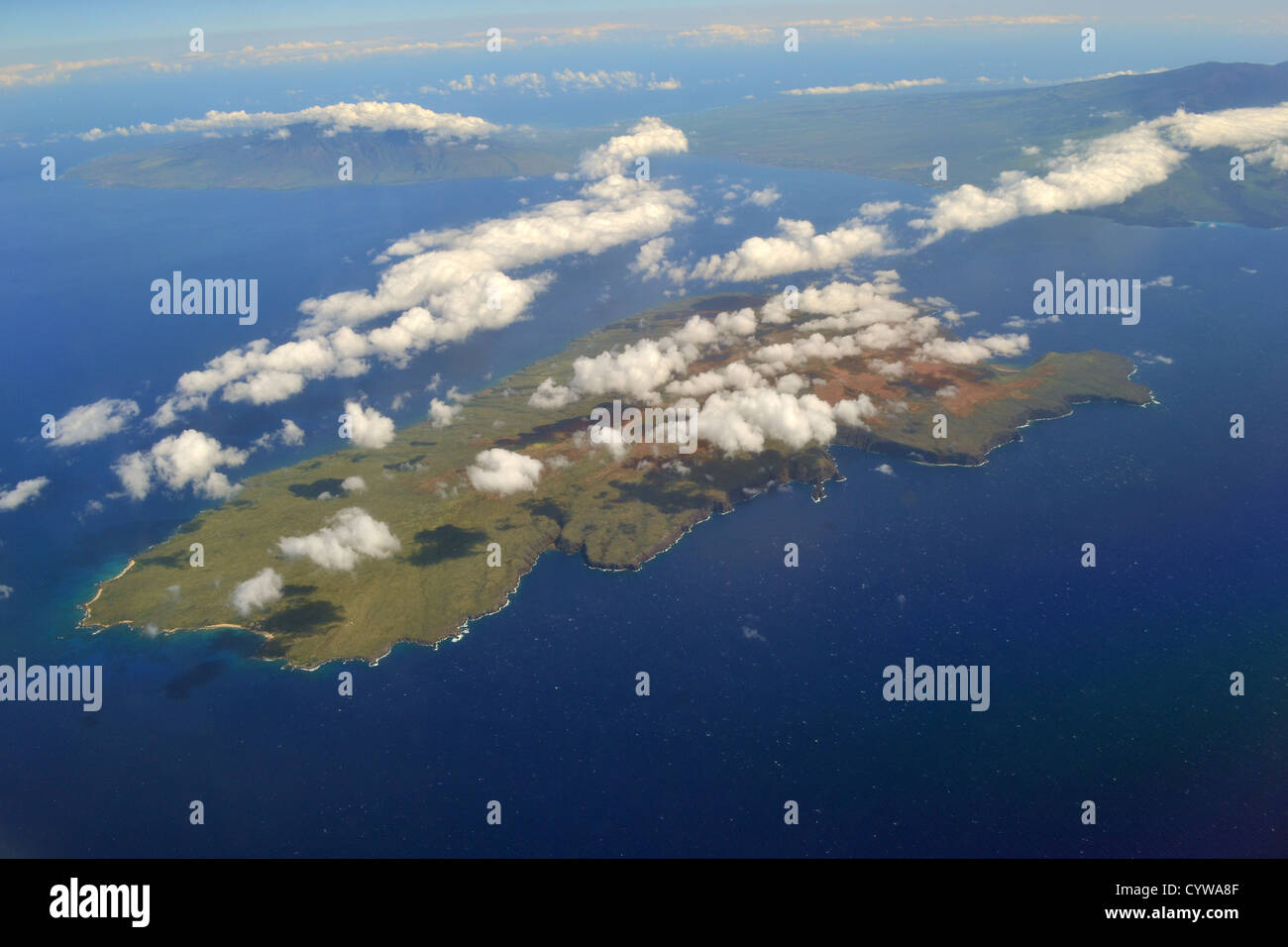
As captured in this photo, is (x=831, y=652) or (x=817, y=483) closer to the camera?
(x=831, y=652)

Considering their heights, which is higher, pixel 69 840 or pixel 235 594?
pixel 235 594

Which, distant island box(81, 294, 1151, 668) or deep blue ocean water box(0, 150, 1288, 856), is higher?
distant island box(81, 294, 1151, 668)

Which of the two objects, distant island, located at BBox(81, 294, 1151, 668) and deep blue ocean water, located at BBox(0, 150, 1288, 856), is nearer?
deep blue ocean water, located at BBox(0, 150, 1288, 856)

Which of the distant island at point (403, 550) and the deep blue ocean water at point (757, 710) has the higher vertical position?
the distant island at point (403, 550)

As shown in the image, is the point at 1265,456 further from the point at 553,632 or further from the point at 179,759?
the point at 179,759

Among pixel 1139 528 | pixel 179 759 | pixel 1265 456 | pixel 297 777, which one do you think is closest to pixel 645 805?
pixel 297 777

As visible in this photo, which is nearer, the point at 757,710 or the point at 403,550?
the point at 757,710

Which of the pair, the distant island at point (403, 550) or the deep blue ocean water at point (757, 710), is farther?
the distant island at point (403, 550)

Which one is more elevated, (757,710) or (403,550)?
(403,550)

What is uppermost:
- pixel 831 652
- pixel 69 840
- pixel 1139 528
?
pixel 1139 528
